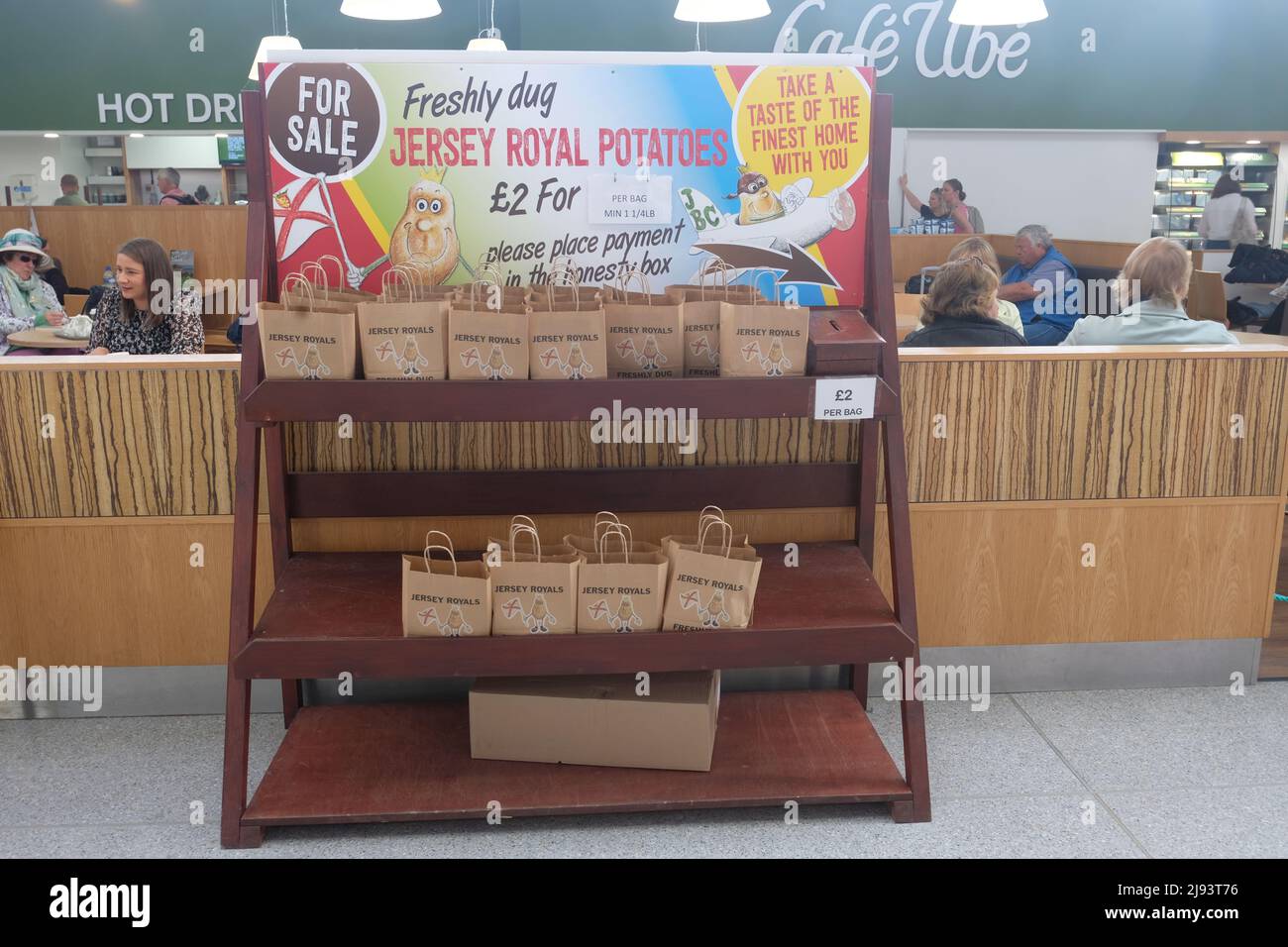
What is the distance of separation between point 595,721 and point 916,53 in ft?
24.0

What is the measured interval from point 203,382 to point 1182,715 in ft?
9.05

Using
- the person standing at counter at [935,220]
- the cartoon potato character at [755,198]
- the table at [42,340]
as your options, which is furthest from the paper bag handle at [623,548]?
the person standing at counter at [935,220]

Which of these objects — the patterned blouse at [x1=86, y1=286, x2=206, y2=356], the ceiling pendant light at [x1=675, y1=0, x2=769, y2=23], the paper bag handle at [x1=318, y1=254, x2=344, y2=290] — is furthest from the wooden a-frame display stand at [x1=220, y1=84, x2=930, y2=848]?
the ceiling pendant light at [x1=675, y1=0, x2=769, y2=23]

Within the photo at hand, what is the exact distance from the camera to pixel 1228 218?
9.88m

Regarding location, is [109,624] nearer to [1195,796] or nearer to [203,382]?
[203,382]

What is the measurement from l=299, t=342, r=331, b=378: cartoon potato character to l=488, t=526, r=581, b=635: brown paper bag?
0.53 meters

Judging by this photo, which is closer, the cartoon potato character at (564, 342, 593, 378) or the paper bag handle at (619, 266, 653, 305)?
the cartoon potato character at (564, 342, 593, 378)

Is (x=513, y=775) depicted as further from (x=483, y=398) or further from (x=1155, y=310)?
(x=1155, y=310)

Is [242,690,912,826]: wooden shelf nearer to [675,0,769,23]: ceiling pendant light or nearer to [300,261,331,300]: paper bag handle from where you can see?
[300,261,331,300]: paper bag handle

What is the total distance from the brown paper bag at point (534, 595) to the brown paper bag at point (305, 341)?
529mm

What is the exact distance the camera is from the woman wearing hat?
5297 millimetres

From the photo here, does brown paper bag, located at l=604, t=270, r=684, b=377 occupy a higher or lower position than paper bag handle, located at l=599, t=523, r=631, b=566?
higher

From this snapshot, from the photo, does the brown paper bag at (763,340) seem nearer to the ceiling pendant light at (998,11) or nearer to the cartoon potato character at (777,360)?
the cartoon potato character at (777,360)

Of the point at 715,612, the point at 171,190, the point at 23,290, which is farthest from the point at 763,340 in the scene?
the point at 171,190
